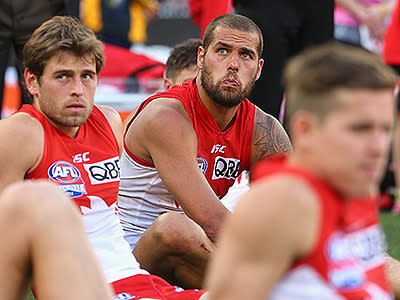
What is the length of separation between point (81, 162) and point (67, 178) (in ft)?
0.33

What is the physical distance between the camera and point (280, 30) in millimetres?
4336

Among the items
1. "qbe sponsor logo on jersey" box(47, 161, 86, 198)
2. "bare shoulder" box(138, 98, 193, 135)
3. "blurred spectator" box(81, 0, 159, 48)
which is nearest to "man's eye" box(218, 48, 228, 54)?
"bare shoulder" box(138, 98, 193, 135)

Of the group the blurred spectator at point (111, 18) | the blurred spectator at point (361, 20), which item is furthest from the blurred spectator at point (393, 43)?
the blurred spectator at point (111, 18)

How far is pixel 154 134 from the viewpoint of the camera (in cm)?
317

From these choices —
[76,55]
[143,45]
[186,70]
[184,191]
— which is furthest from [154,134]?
[143,45]

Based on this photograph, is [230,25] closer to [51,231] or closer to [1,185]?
[1,185]

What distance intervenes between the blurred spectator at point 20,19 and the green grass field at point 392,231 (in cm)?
234

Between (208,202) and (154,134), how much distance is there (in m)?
0.40

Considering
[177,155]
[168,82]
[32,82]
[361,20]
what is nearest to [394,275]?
[177,155]

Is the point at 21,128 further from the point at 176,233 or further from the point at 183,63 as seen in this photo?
the point at 183,63

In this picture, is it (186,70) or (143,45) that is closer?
(186,70)

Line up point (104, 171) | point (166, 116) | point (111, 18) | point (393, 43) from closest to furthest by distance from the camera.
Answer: point (104, 171), point (166, 116), point (393, 43), point (111, 18)

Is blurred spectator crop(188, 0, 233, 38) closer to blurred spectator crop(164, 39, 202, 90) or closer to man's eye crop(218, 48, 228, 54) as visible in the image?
blurred spectator crop(164, 39, 202, 90)

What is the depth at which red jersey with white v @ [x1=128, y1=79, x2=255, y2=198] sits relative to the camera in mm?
3309
